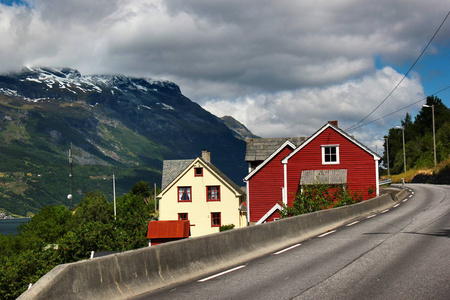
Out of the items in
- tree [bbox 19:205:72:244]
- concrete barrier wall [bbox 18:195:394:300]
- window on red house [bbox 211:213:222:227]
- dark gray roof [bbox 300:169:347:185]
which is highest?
dark gray roof [bbox 300:169:347:185]

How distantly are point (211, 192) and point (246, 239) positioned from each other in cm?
4698

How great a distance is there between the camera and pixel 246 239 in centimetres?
1361

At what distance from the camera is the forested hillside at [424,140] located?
296 feet

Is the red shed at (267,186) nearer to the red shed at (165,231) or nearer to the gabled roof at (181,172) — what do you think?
the red shed at (165,231)

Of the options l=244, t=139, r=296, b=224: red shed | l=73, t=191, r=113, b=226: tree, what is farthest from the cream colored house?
l=73, t=191, r=113, b=226: tree

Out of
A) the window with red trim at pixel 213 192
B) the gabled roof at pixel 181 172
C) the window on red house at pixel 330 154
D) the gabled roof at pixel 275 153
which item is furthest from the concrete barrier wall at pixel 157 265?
the window with red trim at pixel 213 192

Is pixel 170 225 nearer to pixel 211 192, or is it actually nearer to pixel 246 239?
pixel 211 192

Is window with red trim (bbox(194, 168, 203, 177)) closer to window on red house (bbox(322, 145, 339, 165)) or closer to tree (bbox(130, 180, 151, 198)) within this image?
window on red house (bbox(322, 145, 339, 165))

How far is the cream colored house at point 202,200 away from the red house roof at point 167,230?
12.1 meters

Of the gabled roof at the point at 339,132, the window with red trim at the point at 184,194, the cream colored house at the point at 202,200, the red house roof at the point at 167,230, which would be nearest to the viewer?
the gabled roof at the point at 339,132

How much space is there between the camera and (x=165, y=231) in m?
46.4

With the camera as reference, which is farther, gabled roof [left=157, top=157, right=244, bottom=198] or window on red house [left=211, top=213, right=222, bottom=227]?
gabled roof [left=157, top=157, right=244, bottom=198]

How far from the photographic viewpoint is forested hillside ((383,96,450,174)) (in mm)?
90356

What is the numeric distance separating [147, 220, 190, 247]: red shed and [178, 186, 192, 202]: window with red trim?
12532mm
